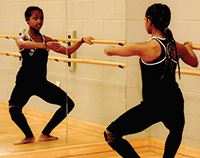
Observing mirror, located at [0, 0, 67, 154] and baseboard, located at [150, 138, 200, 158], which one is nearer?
mirror, located at [0, 0, 67, 154]

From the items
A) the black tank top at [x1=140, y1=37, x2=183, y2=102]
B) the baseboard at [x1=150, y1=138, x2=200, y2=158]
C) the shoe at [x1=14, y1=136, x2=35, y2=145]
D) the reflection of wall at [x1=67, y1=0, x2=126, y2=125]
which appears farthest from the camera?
the reflection of wall at [x1=67, y1=0, x2=126, y2=125]

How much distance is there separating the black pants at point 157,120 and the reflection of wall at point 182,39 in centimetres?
69

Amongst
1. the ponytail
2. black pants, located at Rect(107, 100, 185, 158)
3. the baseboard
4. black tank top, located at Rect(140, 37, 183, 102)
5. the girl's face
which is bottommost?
the baseboard

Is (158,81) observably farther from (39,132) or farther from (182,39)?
(39,132)

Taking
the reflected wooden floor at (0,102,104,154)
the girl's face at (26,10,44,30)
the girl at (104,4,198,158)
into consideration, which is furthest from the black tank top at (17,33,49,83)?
the girl at (104,4,198,158)

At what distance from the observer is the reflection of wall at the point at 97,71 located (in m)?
3.55

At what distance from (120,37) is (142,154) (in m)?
1.01

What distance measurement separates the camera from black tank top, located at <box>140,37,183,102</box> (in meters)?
2.66

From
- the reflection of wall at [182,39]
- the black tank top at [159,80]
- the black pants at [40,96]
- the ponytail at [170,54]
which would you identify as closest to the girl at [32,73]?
the black pants at [40,96]

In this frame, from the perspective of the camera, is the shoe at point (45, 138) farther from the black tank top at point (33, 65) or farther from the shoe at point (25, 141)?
the black tank top at point (33, 65)

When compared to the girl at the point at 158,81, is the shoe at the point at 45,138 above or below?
below

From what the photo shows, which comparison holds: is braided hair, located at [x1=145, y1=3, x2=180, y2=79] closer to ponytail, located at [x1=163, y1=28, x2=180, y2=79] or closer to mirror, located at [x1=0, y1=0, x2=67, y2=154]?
ponytail, located at [x1=163, y1=28, x2=180, y2=79]

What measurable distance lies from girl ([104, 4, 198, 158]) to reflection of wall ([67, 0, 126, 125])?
0.85 meters

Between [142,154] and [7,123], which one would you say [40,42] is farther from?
[142,154]
